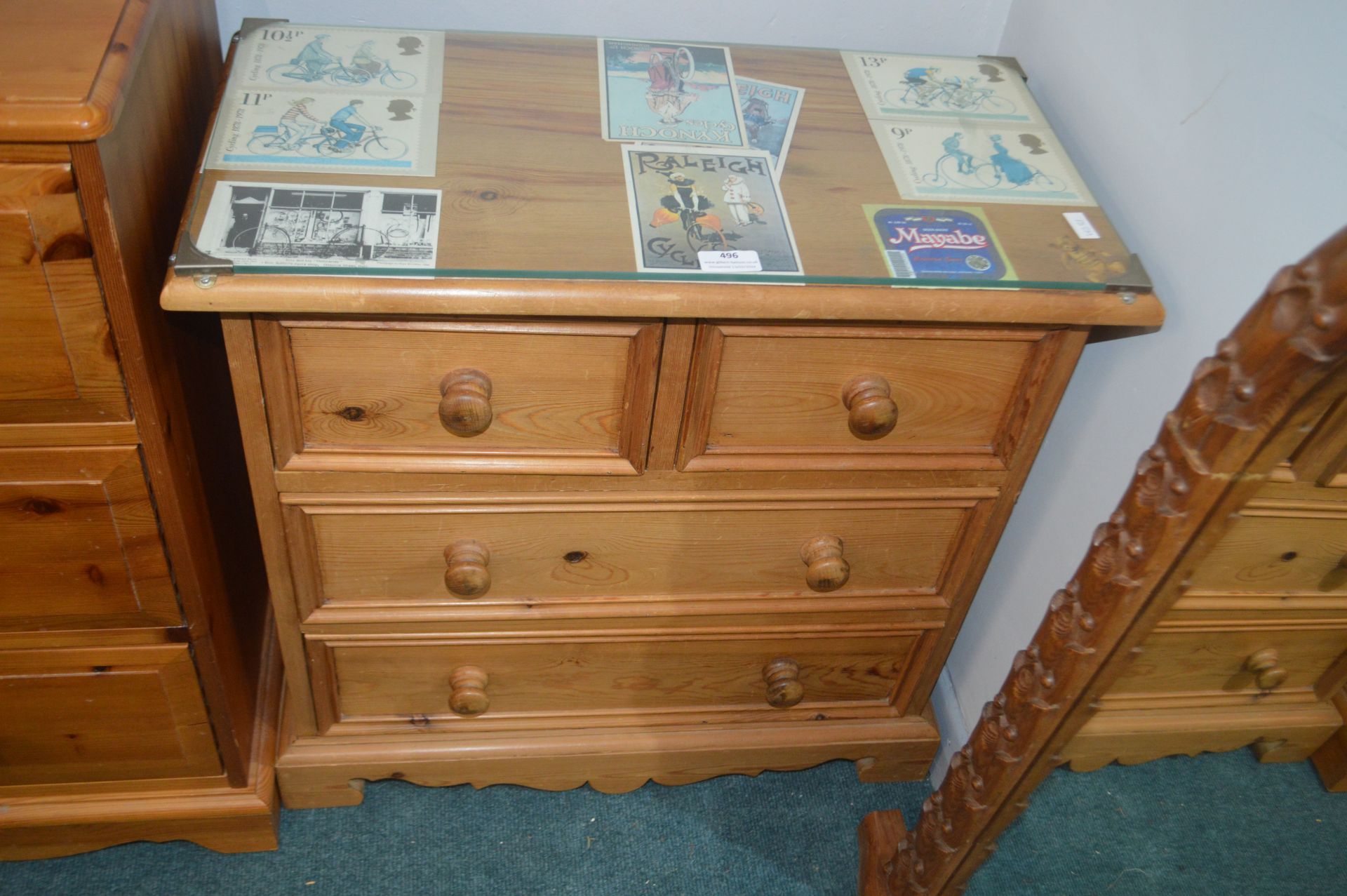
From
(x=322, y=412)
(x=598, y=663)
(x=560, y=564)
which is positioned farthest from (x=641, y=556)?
(x=322, y=412)

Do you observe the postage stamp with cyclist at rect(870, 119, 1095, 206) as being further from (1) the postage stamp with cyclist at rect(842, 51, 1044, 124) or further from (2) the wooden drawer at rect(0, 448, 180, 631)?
(2) the wooden drawer at rect(0, 448, 180, 631)

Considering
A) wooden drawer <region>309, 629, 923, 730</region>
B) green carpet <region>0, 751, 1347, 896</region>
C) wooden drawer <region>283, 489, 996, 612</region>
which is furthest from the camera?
green carpet <region>0, 751, 1347, 896</region>

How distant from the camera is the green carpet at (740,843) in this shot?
1.36m

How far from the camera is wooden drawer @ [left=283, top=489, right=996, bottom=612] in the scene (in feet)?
3.63

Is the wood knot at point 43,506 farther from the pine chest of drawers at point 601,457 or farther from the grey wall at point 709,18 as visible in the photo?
the grey wall at point 709,18

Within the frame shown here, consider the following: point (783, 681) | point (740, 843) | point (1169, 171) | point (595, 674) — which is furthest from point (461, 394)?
point (740, 843)

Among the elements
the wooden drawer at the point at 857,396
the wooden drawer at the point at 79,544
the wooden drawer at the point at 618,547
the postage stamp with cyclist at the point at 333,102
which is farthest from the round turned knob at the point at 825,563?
the wooden drawer at the point at 79,544

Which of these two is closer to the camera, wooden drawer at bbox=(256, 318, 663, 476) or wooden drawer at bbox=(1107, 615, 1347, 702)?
wooden drawer at bbox=(256, 318, 663, 476)

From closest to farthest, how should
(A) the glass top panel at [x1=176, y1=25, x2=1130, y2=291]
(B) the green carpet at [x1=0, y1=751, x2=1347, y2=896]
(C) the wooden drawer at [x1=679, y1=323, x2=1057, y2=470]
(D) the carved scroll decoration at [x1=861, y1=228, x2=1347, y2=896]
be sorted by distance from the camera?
1. (D) the carved scroll decoration at [x1=861, y1=228, x2=1347, y2=896]
2. (A) the glass top panel at [x1=176, y1=25, x2=1130, y2=291]
3. (C) the wooden drawer at [x1=679, y1=323, x2=1057, y2=470]
4. (B) the green carpet at [x1=0, y1=751, x2=1347, y2=896]

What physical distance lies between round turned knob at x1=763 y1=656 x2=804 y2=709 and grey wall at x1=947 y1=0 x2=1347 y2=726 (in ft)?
0.99

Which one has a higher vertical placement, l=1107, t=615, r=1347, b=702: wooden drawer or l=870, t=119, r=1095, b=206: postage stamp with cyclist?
l=870, t=119, r=1095, b=206: postage stamp with cyclist

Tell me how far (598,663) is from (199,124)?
2.59ft

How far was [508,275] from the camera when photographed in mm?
876

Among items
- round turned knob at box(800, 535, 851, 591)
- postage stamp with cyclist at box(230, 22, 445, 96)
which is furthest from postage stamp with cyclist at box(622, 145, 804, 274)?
round turned knob at box(800, 535, 851, 591)
